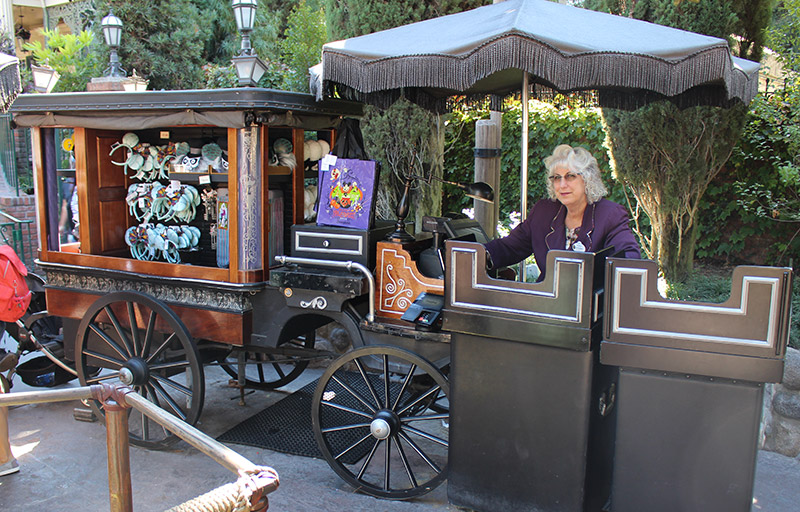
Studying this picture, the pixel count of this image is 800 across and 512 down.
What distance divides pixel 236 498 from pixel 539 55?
7.17ft

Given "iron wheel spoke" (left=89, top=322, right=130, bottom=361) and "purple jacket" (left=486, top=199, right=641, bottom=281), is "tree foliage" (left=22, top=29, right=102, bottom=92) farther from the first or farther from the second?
"purple jacket" (left=486, top=199, right=641, bottom=281)

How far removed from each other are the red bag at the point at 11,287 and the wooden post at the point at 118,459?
1.99 m

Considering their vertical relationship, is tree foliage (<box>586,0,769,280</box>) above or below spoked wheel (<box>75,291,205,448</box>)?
above

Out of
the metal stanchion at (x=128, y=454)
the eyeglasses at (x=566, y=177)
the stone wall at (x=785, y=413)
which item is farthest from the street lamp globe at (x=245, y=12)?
the stone wall at (x=785, y=413)

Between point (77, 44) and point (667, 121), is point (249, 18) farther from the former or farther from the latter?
point (77, 44)

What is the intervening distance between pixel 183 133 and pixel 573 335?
10.4 ft

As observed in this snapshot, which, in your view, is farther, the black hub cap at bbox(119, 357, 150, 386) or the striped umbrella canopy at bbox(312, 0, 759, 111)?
the black hub cap at bbox(119, 357, 150, 386)

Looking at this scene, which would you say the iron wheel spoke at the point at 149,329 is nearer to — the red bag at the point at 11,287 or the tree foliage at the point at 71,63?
the red bag at the point at 11,287

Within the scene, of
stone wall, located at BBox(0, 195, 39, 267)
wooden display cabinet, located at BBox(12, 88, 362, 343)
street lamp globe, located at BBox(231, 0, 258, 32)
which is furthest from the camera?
stone wall, located at BBox(0, 195, 39, 267)

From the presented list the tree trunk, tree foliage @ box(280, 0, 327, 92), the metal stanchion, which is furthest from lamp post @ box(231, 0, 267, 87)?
the metal stanchion

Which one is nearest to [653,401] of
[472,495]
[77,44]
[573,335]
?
[573,335]

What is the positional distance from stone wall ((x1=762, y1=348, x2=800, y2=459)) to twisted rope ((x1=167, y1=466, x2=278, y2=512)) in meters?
3.44

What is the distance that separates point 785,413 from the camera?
12.8 ft

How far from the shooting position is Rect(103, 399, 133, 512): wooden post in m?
2.07
